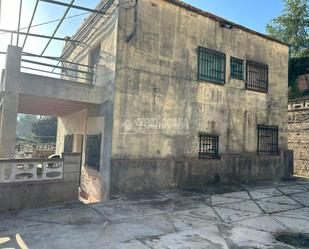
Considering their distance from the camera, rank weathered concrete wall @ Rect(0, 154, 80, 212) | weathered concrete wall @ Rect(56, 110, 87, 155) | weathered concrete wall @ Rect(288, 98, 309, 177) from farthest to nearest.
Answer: weathered concrete wall @ Rect(288, 98, 309, 177), weathered concrete wall @ Rect(56, 110, 87, 155), weathered concrete wall @ Rect(0, 154, 80, 212)

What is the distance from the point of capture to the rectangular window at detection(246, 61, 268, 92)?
12.3 m

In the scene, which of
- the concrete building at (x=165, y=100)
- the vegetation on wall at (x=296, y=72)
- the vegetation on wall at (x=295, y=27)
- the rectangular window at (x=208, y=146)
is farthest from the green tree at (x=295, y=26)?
the rectangular window at (x=208, y=146)

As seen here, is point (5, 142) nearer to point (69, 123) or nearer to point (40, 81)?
point (40, 81)

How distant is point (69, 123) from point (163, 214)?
8595 mm

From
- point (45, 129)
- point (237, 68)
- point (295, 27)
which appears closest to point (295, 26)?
point (295, 27)

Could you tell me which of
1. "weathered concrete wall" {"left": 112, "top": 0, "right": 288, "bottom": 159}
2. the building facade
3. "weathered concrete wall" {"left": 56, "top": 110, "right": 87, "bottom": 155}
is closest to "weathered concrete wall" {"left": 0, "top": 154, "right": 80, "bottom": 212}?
the building facade

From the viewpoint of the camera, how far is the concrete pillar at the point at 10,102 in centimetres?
753

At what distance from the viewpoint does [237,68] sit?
11914mm

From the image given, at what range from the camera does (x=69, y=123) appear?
1375 centimetres

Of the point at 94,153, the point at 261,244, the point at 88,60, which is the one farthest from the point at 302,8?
the point at 261,244

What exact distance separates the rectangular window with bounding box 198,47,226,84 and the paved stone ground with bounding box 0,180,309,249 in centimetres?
475

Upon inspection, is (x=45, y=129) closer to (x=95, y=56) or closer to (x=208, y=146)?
(x=95, y=56)

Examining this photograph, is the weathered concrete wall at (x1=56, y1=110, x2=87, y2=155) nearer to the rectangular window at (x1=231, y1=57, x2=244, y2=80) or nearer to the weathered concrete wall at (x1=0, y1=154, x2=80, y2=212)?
the weathered concrete wall at (x1=0, y1=154, x2=80, y2=212)

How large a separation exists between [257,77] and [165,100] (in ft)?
18.2
